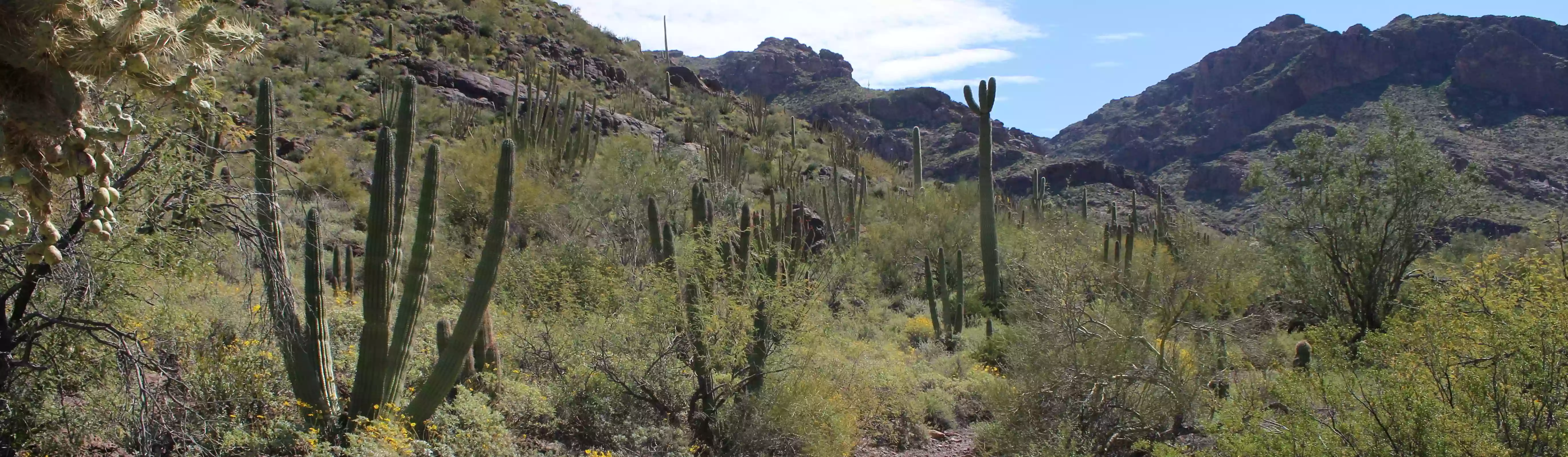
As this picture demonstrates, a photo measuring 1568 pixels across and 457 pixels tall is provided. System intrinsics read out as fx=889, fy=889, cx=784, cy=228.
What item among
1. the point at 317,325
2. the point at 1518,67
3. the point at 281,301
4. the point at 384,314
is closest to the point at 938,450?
the point at 384,314

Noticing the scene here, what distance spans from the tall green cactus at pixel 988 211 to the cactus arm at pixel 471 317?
42.3ft

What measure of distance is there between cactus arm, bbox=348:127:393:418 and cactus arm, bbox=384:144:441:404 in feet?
0.31

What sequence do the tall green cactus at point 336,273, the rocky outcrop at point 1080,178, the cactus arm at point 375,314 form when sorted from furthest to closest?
the rocky outcrop at point 1080,178
the tall green cactus at point 336,273
the cactus arm at point 375,314

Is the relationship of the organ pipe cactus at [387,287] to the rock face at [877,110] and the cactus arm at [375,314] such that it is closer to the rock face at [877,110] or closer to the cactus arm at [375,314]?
the cactus arm at [375,314]

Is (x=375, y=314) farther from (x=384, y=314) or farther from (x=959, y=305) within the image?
(x=959, y=305)

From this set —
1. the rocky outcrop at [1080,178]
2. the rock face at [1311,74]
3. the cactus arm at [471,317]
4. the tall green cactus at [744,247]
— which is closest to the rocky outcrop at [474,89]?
the tall green cactus at [744,247]

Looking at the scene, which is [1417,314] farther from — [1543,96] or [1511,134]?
[1543,96]

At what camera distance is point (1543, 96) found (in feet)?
190

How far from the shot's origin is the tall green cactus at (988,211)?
64.0 ft

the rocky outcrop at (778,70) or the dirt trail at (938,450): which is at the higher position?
the rocky outcrop at (778,70)

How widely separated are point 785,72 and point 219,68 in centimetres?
8702

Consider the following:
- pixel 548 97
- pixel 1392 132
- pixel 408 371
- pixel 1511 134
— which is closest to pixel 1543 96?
pixel 1511 134

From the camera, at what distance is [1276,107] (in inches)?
2852

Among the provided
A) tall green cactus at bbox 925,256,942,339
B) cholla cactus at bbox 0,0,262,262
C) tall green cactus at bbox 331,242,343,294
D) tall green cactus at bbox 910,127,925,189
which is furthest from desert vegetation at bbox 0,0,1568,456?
tall green cactus at bbox 910,127,925,189
